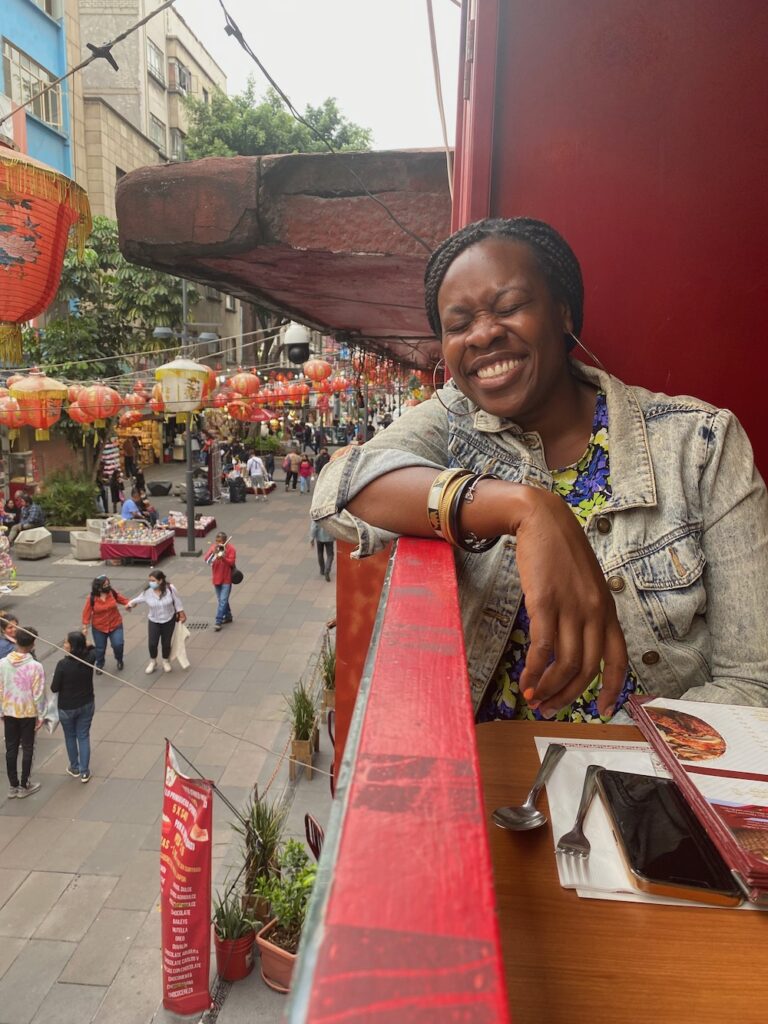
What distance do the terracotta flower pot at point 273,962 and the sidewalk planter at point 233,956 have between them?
0.29 ft

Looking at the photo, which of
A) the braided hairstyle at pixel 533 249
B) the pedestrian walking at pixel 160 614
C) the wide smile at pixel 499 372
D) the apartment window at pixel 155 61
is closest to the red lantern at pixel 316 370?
the pedestrian walking at pixel 160 614

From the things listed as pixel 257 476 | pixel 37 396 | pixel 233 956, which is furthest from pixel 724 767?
pixel 257 476

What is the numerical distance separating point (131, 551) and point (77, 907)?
9906 millimetres

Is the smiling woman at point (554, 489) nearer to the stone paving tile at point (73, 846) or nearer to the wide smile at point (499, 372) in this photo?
the wide smile at point (499, 372)

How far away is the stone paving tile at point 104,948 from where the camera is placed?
4.58 meters

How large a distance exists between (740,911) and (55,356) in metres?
18.8

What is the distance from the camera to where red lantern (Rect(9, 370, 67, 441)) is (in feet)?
35.4

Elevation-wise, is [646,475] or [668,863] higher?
[646,475]

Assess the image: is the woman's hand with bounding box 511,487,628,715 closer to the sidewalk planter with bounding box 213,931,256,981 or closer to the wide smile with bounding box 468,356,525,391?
the wide smile with bounding box 468,356,525,391

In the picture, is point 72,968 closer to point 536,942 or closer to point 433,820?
point 536,942

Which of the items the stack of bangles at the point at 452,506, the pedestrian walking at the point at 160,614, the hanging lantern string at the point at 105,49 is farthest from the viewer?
the pedestrian walking at the point at 160,614

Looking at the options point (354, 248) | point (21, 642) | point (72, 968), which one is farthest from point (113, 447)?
point (354, 248)

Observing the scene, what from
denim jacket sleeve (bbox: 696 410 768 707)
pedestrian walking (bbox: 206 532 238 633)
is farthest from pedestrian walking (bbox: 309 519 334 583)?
denim jacket sleeve (bbox: 696 410 768 707)

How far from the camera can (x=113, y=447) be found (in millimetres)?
19156
